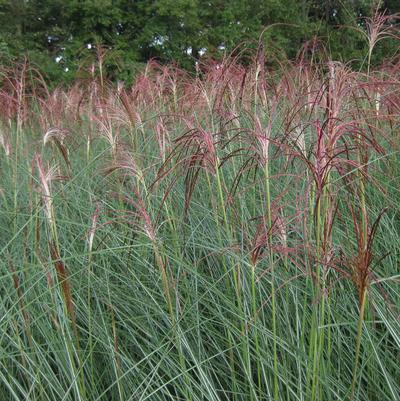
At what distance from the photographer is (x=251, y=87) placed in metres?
3.45

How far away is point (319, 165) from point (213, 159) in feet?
1.24

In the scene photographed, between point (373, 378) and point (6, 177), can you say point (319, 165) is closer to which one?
point (373, 378)

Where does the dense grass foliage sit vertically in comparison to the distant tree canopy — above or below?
above

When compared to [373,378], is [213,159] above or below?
above

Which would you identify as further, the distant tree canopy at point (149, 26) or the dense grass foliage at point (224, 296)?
the distant tree canopy at point (149, 26)

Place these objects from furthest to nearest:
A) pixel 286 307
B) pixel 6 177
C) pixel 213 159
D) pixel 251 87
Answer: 1. pixel 251 87
2. pixel 6 177
3. pixel 286 307
4. pixel 213 159

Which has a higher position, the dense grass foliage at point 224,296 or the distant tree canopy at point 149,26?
the dense grass foliage at point 224,296

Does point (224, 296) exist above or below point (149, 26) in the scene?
above

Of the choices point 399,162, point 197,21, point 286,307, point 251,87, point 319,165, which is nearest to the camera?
point 319,165

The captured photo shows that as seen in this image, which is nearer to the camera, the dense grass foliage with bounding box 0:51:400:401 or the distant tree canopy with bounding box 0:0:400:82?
the dense grass foliage with bounding box 0:51:400:401

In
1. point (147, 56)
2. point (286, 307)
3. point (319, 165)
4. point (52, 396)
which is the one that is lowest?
point (147, 56)

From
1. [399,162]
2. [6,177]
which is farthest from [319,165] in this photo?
[6,177]

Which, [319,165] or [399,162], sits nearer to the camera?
[319,165]

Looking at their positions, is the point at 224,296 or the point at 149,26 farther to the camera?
the point at 149,26
